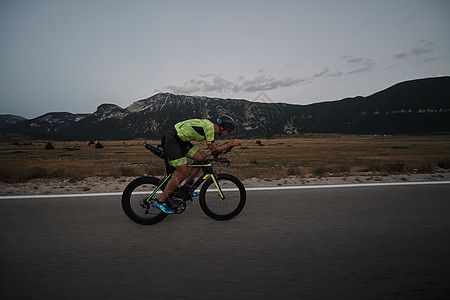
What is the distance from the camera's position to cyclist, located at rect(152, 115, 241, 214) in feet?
14.9

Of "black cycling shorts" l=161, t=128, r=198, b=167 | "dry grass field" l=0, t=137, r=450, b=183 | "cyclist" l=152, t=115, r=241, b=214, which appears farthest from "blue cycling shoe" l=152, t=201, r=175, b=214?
"dry grass field" l=0, t=137, r=450, b=183

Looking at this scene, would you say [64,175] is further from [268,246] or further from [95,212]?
[268,246]

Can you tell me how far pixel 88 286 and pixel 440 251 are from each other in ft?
12.1

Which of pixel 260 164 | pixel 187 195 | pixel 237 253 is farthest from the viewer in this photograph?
pixel 260 164

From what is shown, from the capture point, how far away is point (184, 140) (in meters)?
4.66

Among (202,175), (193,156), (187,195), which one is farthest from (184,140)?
(187,195)

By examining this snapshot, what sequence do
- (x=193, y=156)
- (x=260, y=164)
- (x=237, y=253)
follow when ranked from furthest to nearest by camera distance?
(x=260, y=164)
(x=193, y=156)
(x=237, y=253)

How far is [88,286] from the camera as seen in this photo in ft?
8.77

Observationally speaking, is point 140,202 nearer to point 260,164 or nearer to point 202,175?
point 202,175

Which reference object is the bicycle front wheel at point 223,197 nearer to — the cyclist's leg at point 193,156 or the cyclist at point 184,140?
the cyclist's leg at point 193,156

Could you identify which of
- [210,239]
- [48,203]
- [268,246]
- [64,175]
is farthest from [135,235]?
[64,175]

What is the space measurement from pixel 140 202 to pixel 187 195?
76 cm

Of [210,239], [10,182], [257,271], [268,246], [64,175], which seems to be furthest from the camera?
[64,175]

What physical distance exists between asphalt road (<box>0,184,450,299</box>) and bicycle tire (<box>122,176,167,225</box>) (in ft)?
0.56
